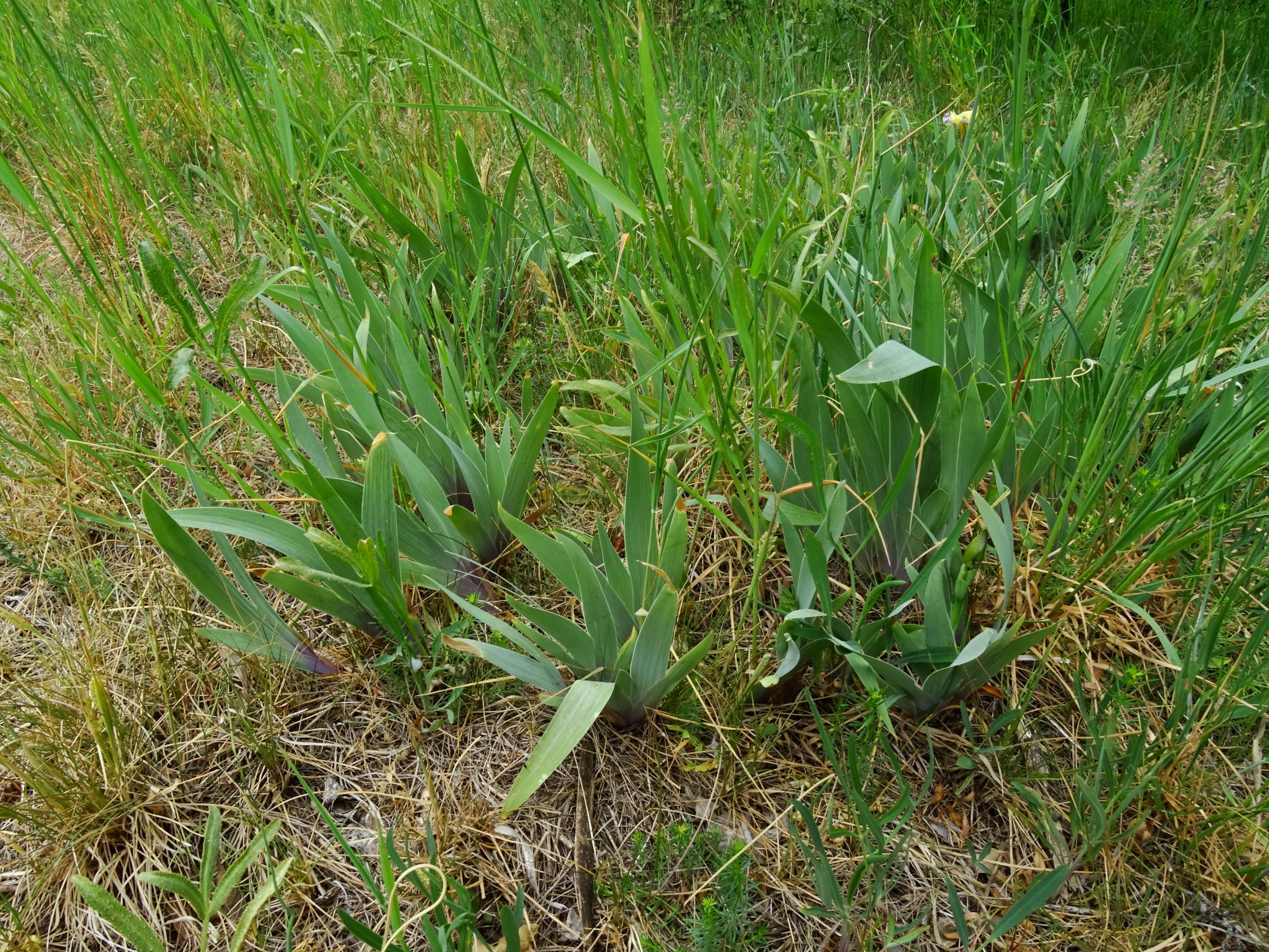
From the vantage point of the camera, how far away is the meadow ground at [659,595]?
1012 mm

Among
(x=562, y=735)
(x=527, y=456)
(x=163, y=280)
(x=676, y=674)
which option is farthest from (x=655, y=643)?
(x=163, y=280)

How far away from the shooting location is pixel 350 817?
3.71 ft

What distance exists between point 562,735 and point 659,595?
21cm

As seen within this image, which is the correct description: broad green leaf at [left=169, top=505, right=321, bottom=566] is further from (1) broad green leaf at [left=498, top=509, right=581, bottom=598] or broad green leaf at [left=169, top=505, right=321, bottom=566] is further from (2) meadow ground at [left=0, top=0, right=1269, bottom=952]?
(1) broad green leaf at [left=498, top=509, right=581, bottom=598]

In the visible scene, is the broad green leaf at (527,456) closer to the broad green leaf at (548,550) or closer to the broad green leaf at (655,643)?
the broad green leaf at (548,550)

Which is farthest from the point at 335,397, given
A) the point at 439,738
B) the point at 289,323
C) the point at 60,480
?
the point at 439,738

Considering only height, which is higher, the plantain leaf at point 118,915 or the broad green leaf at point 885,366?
the broad green leaf at point 885,366

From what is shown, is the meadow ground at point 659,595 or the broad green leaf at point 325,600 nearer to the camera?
the meadow ground at point 659,595

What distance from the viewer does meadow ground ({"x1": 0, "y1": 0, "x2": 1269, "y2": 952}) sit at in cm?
101

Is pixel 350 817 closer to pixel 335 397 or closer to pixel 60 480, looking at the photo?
pixel 335 397

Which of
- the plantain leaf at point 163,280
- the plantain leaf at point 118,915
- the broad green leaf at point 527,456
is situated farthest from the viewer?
the broad green leaf at point 527,456

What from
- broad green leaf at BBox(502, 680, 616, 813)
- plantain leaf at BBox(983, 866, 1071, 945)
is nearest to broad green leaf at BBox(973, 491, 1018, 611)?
plantain leaf at BBox(983, 866, 1071, 945)

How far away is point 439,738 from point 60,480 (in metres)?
0.92

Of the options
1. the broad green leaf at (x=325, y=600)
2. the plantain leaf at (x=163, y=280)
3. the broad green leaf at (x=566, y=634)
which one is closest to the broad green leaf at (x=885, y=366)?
the broad green leaf at (x=566, y=634)
